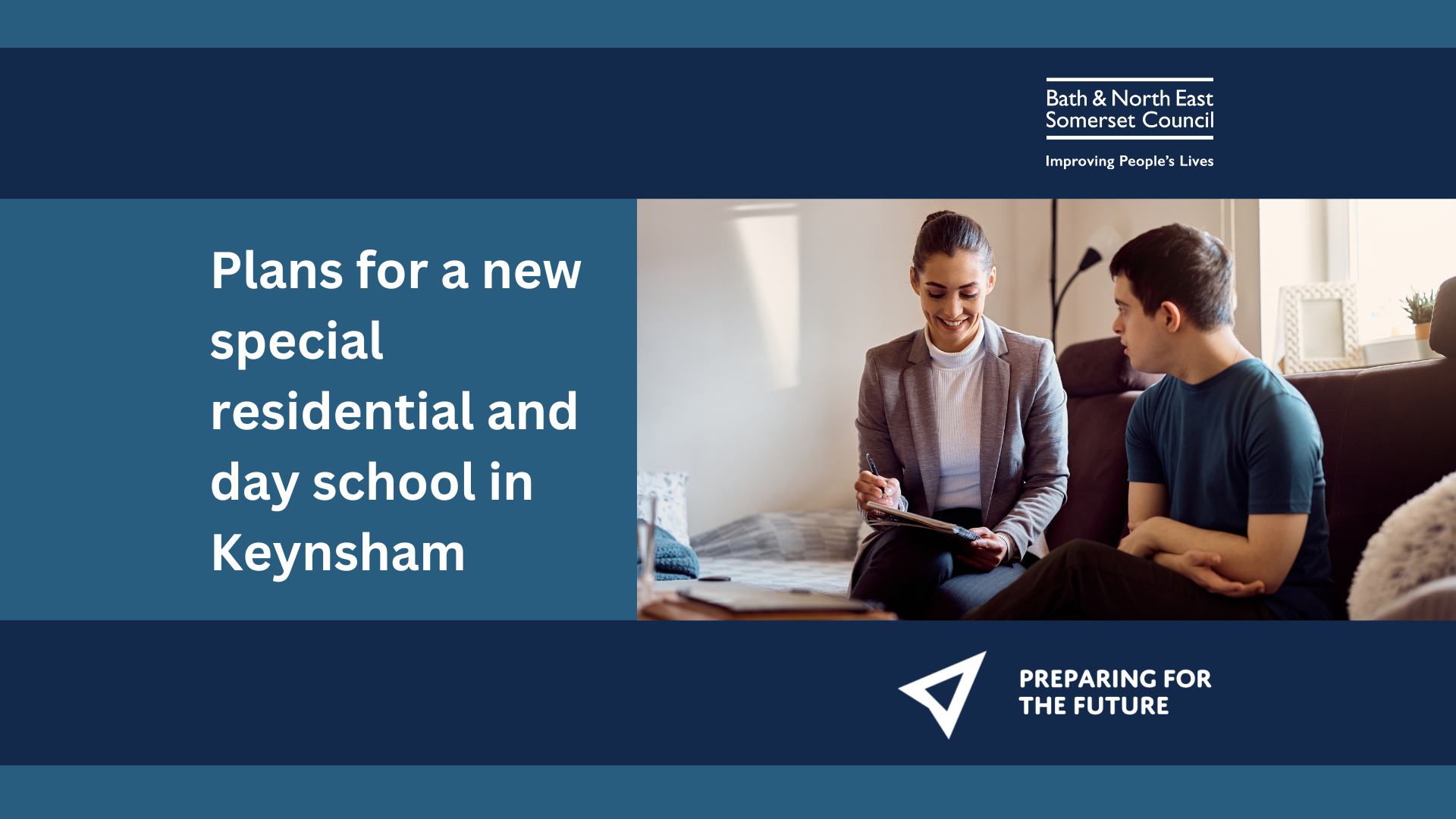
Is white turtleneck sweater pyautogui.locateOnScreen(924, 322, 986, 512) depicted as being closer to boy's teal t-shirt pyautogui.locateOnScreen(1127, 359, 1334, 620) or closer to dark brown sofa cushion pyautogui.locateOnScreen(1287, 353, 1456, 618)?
boy's teal t-shirt pyautogui.locateOnScreen(1127, 359, 1334, 620)

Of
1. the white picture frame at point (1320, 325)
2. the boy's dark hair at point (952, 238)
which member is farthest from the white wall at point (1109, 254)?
the boy's dark hair at point (952, 238)

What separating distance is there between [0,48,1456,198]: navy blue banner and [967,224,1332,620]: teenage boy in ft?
0.43

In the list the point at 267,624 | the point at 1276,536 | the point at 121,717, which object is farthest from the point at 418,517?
the point at 1276,536

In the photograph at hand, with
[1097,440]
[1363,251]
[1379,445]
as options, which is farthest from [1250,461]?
[1363,251]

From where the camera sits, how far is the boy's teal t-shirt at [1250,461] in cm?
109

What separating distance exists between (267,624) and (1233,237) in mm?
2723

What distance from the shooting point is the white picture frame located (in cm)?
250

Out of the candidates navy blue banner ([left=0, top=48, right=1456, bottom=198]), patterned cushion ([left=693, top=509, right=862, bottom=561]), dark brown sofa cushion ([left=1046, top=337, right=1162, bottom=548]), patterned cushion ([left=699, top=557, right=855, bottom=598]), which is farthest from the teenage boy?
patterned cushion ([left=693, top=509, right=862, bottom=561])

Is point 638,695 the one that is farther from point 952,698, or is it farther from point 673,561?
point 673,561

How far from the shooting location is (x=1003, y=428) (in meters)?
1.61

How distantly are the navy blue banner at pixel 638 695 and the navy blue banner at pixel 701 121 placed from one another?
51 centimetres

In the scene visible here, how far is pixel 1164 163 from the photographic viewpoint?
3.82 feet

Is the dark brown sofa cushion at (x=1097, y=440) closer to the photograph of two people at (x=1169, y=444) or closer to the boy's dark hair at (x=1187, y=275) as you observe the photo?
the photograph of two people at (x=1169, y=444)

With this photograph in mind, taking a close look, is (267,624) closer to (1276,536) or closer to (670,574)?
(1276,536)
